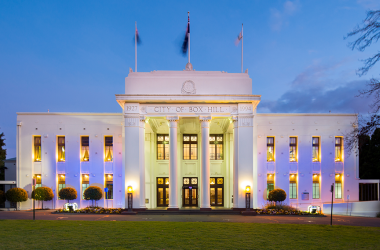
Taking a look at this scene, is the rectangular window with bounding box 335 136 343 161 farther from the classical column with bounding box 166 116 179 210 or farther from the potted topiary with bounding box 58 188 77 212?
the potted topiary with bounding box 58 188 77 212

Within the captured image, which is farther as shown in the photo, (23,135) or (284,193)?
(23,135)

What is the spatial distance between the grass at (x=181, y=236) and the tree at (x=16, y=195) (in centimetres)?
1013

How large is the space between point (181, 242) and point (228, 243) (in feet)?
6.70

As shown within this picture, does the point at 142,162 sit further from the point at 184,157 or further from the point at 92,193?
the point at 184,157

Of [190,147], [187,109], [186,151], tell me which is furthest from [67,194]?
[187,109]

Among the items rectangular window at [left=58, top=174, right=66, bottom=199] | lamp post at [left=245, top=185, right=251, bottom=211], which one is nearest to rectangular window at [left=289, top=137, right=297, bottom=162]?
lamp post at [left=245, top=185, right=251, bottom=211]

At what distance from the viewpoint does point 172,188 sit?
21453 millimetres

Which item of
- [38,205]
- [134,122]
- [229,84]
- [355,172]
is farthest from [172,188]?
[355,172]

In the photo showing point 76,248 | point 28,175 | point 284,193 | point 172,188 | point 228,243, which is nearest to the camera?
point 76,248

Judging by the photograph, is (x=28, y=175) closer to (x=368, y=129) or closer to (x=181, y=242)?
(x=181, y=242)

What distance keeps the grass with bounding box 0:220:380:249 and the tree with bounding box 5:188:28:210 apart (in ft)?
33.2

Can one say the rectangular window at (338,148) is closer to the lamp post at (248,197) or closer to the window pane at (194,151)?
the lamp post at (248,197)

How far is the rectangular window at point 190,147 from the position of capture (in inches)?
1074

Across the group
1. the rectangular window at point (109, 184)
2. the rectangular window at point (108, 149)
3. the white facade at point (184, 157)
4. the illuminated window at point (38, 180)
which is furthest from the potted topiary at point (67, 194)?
the rectangular window at point (108, 149)
